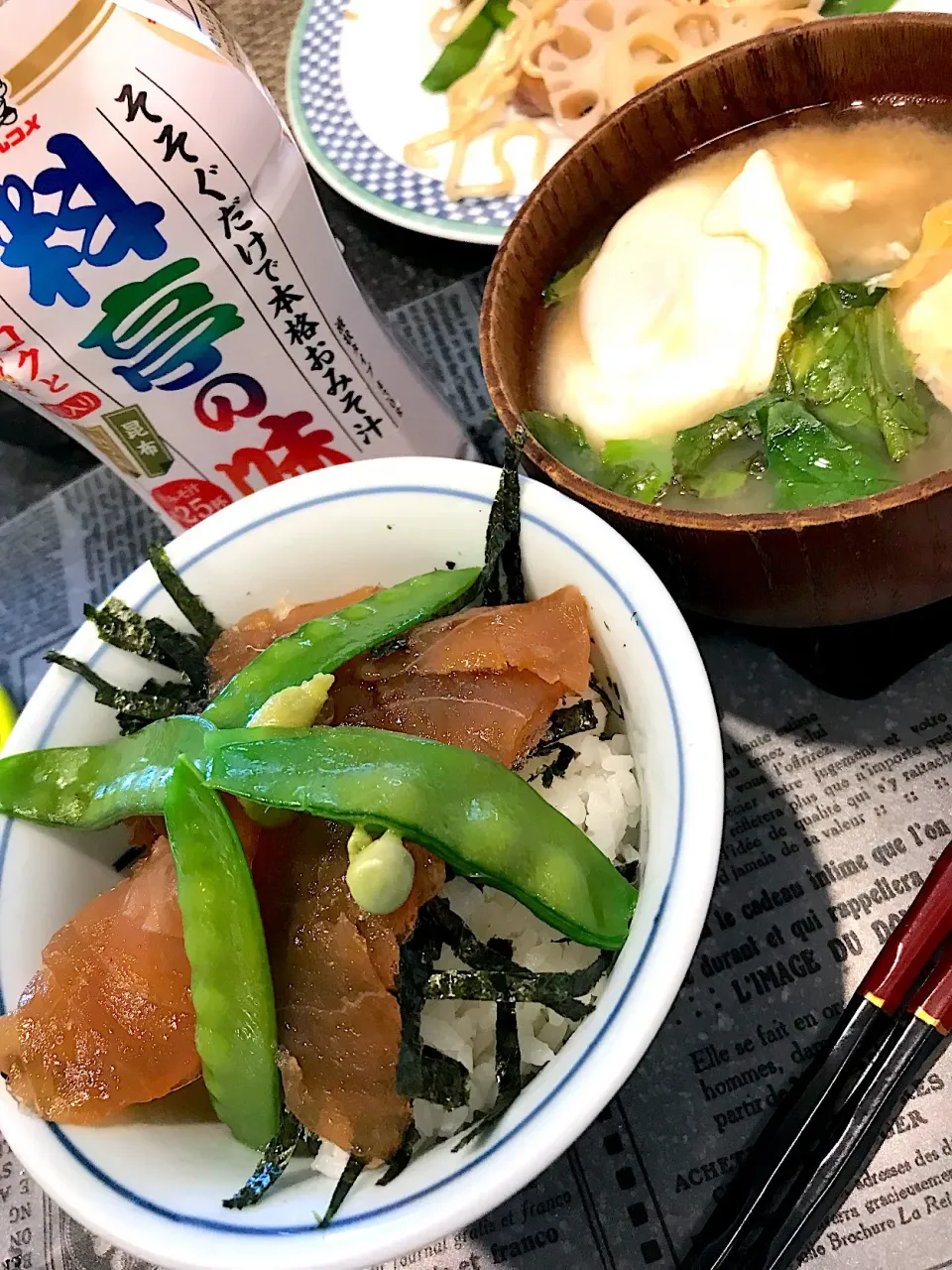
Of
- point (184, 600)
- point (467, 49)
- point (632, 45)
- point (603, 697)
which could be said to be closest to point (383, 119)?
point (467, 49)

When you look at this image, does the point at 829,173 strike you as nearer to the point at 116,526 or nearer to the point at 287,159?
the point at 287,159

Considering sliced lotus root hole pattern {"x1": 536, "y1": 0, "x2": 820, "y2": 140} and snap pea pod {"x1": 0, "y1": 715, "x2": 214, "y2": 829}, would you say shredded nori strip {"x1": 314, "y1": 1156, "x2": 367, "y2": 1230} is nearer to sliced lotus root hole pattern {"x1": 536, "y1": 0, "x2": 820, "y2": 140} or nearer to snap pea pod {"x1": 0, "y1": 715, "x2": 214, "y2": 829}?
snap pea pod {"x1": 0, "y1": 715, "x2": 214, "y2": 829}

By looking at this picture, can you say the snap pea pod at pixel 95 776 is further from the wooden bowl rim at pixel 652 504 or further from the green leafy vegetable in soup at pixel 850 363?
the green leafy vegetable in soup at pixel 850 363

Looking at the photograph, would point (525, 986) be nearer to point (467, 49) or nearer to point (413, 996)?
point (413, 996)

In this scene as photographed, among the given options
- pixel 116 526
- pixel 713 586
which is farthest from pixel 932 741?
pixel 116 526

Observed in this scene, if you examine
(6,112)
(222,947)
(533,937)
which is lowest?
(533,937)
